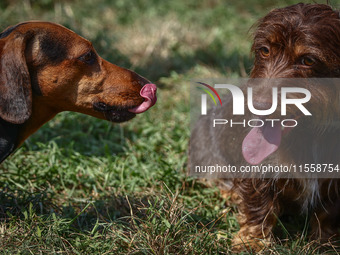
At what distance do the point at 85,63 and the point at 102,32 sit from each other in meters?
3.64

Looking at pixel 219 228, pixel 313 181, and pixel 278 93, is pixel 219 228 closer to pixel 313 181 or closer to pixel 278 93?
pixel 313 181

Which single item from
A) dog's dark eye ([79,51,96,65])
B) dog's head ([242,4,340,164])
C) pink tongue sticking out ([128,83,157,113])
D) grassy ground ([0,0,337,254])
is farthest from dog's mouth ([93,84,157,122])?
dog's head ([242,4,340,164])

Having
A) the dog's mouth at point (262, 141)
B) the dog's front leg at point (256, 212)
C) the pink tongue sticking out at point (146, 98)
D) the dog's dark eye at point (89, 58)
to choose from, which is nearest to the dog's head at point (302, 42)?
the dog's mouth at point (262, 141)

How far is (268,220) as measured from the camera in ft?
11.4

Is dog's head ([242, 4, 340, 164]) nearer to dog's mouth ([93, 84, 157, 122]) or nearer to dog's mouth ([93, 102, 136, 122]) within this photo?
dog's mouth ([93, 84, 157, 122])

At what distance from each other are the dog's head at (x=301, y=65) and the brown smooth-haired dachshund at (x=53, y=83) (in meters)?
0.82

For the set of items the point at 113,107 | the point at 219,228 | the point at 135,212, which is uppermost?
the point at 113,107

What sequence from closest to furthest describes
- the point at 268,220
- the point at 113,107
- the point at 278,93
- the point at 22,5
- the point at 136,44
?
the point at 278,93, the point at 113,107, the point at 268,220, the point at 136,44, the point at 22,5

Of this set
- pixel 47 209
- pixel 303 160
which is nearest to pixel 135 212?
pixel 47 209

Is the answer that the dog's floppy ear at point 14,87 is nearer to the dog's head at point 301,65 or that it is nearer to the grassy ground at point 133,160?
the grassy ground at point 133,160

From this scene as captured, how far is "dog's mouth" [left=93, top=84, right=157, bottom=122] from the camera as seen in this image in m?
3.12

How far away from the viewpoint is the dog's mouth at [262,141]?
3084 millimetres

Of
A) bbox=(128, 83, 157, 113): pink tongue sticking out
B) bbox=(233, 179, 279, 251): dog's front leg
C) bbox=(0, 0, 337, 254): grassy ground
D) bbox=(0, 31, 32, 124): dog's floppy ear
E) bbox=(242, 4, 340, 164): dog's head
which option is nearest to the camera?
bbox=(0, 31, 32, 124): dog's floppy ear

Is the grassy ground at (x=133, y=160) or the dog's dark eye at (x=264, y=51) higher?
the dog's dark eye at (x=264, y=51)
